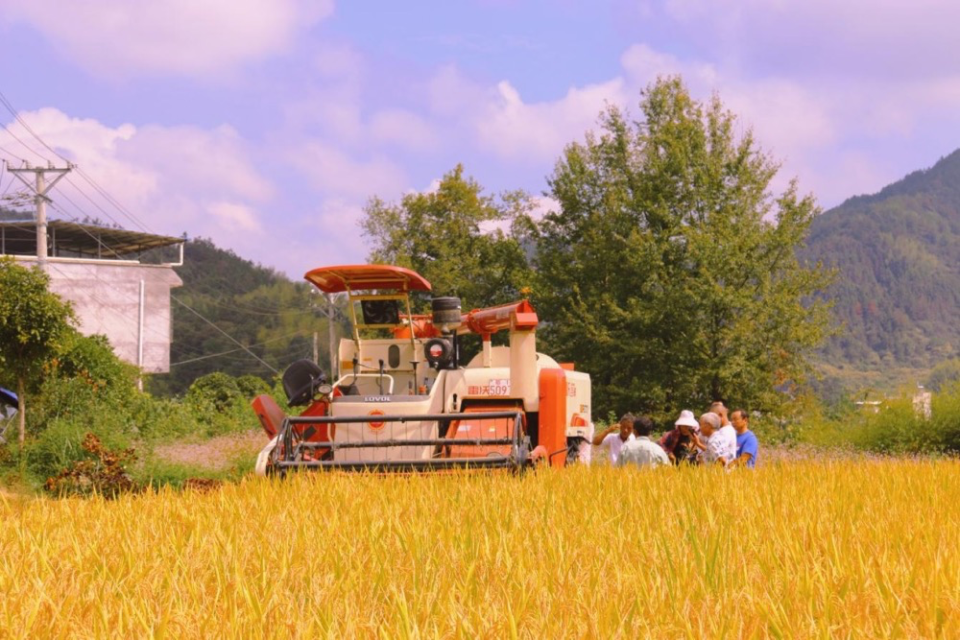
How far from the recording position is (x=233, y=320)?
9344cm

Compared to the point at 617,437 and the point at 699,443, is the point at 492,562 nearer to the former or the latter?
the point at 699,443

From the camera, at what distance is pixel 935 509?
22.5ft

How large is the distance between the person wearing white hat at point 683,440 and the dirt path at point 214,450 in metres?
9.98

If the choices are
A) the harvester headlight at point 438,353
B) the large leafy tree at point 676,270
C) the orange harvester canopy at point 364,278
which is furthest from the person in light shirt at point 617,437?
the large leafy tree at point 676,270

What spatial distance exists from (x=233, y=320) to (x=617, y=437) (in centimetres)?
8355

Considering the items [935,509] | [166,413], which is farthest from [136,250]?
[935,509]

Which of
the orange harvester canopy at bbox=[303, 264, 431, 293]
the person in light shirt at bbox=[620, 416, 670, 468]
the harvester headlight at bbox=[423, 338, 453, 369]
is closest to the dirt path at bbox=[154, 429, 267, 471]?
the orange harvester canopy at bbox=[303, 264, 431, 293]

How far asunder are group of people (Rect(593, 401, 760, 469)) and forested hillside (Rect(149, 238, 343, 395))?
6719 centimetres

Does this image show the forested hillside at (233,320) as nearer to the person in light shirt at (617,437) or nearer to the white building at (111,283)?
the white building at (111,283)

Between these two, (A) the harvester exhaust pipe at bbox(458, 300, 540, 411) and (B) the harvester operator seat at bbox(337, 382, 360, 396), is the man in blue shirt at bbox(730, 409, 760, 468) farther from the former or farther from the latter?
(B) the harvester operator seat at bbox(337, 382, 360, 396)

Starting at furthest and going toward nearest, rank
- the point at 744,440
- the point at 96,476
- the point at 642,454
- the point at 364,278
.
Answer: the point at 96,476 < the point at 364,278 < the point at 744,440 < the point at 642,454

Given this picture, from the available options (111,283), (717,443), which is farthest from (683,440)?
(111,283)

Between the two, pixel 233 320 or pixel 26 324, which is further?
pixel 233 320

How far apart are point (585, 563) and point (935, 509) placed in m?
3.03
